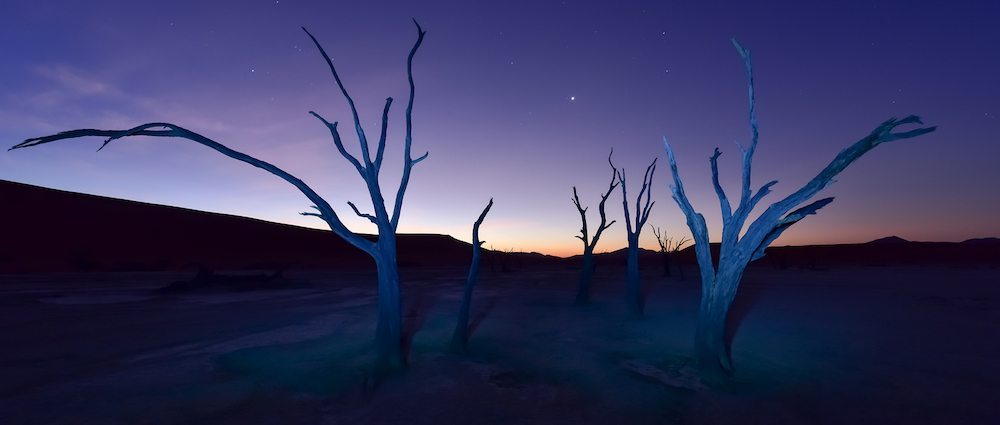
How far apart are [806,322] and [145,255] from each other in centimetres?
6537

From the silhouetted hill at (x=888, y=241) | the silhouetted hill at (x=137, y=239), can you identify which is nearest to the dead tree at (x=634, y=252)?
the silhouetted hill at (x=137, y=239)

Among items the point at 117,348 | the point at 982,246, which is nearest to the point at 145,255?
the point at 117,348

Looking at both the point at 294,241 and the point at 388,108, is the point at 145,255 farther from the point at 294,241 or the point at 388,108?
the point at 388,108

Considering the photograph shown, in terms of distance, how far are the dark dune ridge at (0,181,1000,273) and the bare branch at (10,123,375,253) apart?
102ft

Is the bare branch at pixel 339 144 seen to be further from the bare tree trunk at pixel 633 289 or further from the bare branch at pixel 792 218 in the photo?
the bare tree trunk at pixel 633 289

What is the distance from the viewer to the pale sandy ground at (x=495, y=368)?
6.33 meters

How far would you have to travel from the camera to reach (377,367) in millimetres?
8000

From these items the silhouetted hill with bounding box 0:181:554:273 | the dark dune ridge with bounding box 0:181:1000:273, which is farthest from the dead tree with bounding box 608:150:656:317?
the silhouetted hill with bounding box 0:181:554:273

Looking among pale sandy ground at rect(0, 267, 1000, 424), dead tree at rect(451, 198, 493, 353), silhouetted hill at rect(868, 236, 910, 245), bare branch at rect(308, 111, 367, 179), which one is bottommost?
pale sandy ground at rect(0, 267, 1000, 424)

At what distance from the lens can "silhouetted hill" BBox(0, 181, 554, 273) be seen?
45.5 metres

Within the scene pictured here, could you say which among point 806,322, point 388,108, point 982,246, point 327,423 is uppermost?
point 982,246

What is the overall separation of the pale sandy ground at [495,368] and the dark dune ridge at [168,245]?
83.7 ft

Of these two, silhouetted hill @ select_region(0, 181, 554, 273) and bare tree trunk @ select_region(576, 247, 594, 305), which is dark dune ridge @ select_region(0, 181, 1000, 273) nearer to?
silhouetted hill @ select_region(0, 181, 554, 273)

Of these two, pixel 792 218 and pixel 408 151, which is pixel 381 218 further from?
pixel 792 218
